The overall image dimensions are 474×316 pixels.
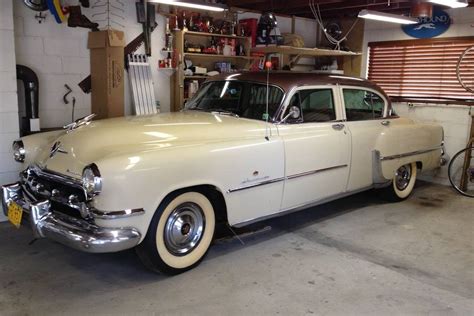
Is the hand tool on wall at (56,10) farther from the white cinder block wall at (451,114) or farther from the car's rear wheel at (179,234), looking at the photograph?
the white cinder block wall at (451,114)

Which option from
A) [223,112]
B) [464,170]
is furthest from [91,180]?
[464,170]

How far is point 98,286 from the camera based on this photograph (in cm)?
330

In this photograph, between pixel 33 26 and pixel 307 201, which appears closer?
pixel 307 201

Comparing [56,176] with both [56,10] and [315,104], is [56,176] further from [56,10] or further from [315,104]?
[56,10]

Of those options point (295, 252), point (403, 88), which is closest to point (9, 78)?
point (295, 252)

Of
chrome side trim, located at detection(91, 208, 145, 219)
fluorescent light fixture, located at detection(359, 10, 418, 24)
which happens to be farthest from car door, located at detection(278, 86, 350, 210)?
fluorescent light fixture, located at detection(359, 10, 418, 24)

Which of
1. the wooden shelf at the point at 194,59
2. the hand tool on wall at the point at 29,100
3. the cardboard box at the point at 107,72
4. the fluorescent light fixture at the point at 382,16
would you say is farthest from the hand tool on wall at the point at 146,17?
the fluorescent light fixture at the point at 382,16

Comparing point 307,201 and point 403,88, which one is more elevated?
point 403,88

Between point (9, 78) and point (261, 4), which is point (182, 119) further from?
point (261, 4)

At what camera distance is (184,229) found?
3.47 meters

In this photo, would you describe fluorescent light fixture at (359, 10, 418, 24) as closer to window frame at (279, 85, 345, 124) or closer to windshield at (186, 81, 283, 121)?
window frame at (279, 85, 345, 124)

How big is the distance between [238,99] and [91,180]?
6.43 ft

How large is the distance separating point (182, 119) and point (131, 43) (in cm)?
282

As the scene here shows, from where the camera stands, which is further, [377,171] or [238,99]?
[377,171]
